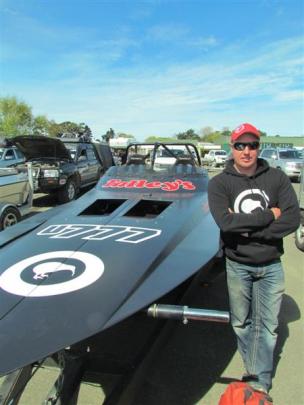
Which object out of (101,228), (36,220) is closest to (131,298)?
(101,228)

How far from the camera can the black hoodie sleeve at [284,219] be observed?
2.60 m

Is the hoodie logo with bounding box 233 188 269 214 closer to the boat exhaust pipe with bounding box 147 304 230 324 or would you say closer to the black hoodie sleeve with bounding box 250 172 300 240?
the black hoodie sleeve with bounding box 250 172 300 240

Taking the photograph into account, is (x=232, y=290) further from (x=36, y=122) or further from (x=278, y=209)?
(x=36, y=122)

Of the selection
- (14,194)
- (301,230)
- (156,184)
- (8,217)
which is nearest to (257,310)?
(156,184)

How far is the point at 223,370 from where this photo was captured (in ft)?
10.8

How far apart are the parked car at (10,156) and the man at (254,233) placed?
36.0 feet

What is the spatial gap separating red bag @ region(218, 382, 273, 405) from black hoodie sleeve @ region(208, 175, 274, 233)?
99cm

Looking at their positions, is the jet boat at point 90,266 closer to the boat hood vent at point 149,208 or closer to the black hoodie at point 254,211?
the boat hood vent at point 149,208

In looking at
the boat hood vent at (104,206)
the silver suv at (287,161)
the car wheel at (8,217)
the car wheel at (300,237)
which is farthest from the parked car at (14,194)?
the silver suv at (287,161)

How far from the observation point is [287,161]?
20.8 meters

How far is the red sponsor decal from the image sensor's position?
5.04 meters

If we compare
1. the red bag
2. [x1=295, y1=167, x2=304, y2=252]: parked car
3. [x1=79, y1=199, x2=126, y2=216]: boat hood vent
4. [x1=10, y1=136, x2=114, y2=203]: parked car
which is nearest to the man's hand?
the red bag

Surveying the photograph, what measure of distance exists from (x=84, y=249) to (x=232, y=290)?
1.14 m

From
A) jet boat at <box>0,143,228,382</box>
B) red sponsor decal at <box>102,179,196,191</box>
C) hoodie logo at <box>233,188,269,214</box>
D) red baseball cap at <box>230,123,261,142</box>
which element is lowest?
jet boat at <box>0,143,228,382</box>
